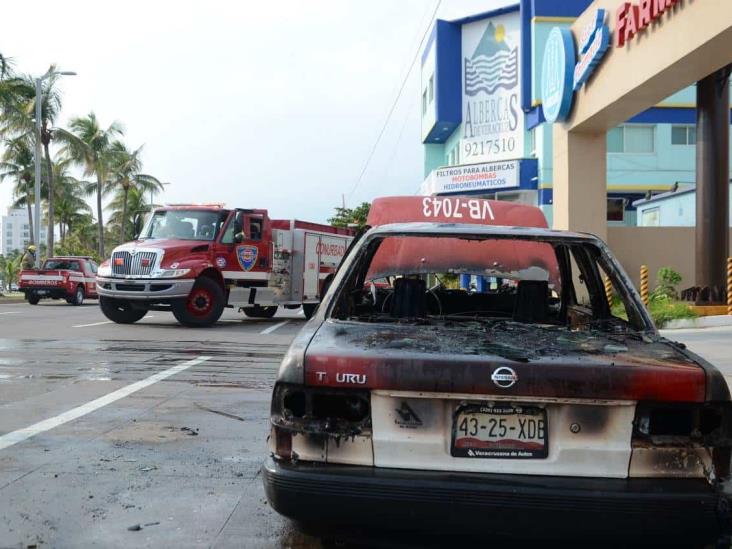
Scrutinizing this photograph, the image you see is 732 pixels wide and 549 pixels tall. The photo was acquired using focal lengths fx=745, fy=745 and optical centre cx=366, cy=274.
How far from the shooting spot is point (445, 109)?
41.2 metres

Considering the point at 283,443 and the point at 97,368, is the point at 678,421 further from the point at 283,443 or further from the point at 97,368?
the point at 97,368

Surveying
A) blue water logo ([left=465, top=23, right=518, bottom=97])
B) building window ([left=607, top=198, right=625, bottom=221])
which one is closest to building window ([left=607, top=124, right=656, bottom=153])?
building window ([left=607, top=198, right=625, bottom=221])

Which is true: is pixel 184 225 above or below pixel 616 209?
below

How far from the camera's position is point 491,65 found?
4006 centimetres

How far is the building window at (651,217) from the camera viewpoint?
28.8 meters

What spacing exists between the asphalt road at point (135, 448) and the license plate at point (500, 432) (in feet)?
3.31

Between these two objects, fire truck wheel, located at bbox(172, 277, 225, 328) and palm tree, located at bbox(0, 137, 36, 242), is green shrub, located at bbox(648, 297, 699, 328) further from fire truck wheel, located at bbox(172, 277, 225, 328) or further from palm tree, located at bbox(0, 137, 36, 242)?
palm tree, located at bbox(0, 137, 36, 242)

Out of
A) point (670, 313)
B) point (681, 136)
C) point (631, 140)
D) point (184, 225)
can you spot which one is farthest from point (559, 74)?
point (681, 136)

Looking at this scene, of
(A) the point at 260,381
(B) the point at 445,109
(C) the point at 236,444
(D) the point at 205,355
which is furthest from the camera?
(B) the point at 445,109

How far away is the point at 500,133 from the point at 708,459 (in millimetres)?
37068

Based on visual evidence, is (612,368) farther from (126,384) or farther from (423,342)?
(126,384)

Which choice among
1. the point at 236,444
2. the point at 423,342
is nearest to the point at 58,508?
the point at 236,444

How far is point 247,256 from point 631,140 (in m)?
23.2

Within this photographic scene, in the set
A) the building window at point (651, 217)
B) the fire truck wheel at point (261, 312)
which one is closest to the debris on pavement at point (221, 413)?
the fire truck wheel at point (261, 312)
